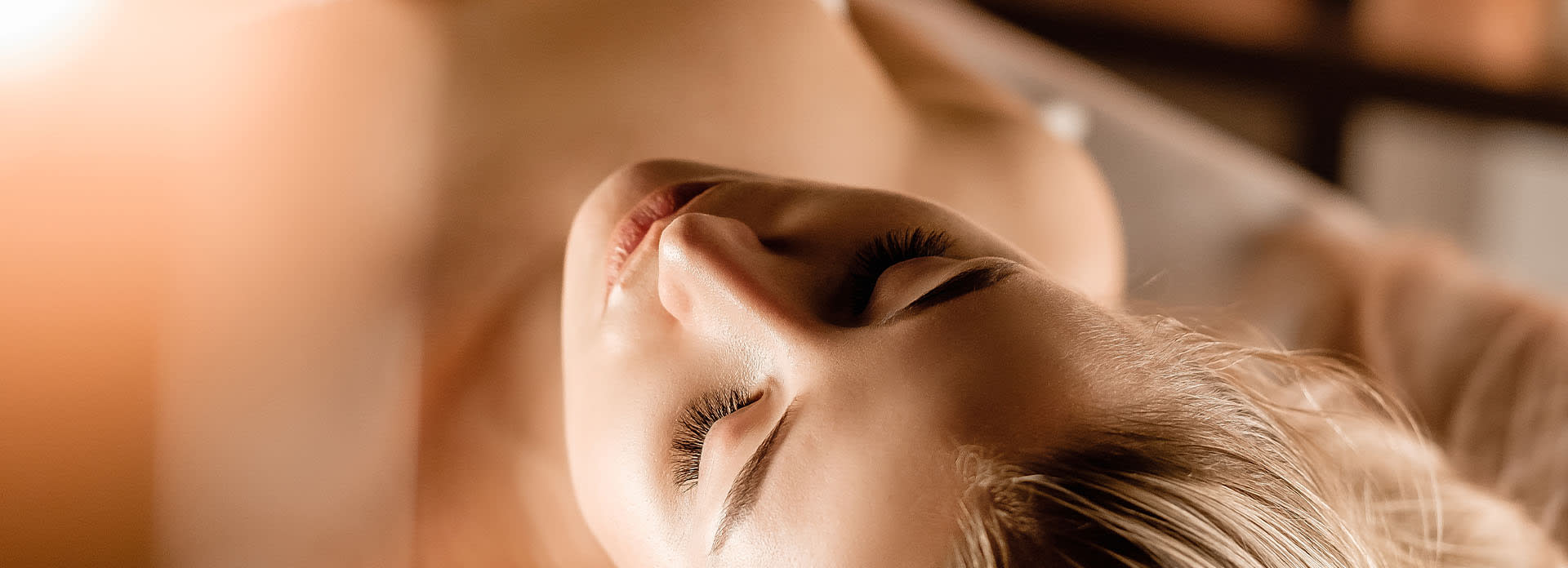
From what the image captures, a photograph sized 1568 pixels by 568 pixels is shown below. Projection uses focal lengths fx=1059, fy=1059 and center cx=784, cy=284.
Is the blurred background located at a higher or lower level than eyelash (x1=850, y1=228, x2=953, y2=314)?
higher

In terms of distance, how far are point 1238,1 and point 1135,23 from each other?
0.20m

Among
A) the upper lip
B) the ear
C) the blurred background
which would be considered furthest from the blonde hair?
the blurred background

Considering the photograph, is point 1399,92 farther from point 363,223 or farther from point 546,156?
point 363,223

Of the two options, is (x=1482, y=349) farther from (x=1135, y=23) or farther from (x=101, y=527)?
(x=101, y=527)

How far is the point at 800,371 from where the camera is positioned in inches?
19.5

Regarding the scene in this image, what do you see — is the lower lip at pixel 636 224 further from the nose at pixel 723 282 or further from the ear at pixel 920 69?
the ear at pixel 920 69

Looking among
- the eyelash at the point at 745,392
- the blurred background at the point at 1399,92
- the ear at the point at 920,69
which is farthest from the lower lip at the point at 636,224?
the blurred background at the point at 1399,92

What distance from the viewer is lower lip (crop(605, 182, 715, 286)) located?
0.59 meters

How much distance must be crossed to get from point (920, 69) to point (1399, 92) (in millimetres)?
1095

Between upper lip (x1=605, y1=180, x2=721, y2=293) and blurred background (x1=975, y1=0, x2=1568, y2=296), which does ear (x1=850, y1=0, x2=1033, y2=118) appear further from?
blurred background (x1=975, y1=0, x2=1568, y2=296)

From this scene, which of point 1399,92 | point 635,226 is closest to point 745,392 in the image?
point 635,226

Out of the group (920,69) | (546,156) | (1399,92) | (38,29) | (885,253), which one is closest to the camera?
(38,29)

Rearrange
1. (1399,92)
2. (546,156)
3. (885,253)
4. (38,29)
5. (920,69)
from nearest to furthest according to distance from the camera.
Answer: (38,29) < (885,253) < (546,156) < (920,69) < (1399,92)

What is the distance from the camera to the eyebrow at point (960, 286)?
50cm
